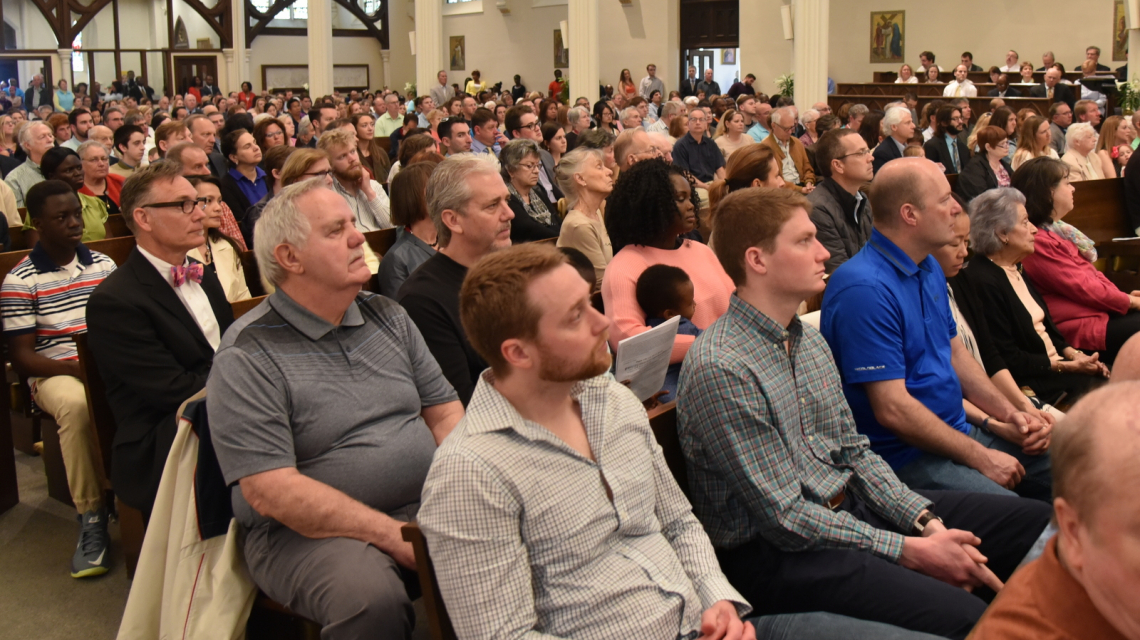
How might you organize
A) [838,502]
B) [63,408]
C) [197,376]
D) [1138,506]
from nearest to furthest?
[1138,506]
[838,502]
[197,376]
[63,408]

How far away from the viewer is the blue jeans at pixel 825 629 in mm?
2012

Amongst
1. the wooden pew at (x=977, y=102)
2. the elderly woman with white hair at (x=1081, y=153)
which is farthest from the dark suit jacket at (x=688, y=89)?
the elderly woman with white hair at (x=1081, y=153)

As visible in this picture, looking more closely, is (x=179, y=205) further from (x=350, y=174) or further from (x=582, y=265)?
(x=350, y=174)

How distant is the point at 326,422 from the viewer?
2.30m

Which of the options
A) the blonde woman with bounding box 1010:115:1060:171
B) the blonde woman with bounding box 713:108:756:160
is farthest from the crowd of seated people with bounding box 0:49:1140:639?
the blonde woman with bounding box 713:108:756:160

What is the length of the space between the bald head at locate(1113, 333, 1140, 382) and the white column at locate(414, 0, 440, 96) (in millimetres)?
19089

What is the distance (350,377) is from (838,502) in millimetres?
1185

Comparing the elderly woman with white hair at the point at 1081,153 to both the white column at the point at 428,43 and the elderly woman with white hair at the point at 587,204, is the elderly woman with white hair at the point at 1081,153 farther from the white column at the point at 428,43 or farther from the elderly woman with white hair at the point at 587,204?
the white column at the point at 428,43

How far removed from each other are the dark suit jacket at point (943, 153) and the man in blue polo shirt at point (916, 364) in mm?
6241

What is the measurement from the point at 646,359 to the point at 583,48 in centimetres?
1598

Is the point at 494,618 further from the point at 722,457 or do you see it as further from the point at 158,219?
the point at 158,219

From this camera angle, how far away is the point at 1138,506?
1250 millimetres

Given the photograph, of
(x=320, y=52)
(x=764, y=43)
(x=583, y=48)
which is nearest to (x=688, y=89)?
(x=764, y=43)

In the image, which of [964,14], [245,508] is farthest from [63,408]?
[964,14]
